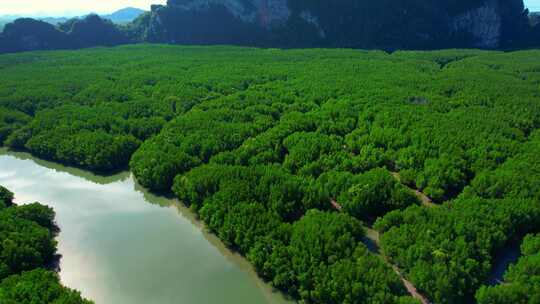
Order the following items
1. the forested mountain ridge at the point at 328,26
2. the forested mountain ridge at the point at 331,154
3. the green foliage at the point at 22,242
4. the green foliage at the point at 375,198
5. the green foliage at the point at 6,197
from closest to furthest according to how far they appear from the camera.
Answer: the forested mountain ridge at the point at 331,154
the green foliage at the point at 22,242
the green foliage at the point at 375,198
the green foliage at the point at 6,197
the forested mountain ridge at the point at 328,26

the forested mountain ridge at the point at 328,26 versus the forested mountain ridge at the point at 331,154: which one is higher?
the forested mountain ridge at the point at 328,26

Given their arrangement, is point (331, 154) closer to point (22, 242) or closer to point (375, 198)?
point (375, 198)

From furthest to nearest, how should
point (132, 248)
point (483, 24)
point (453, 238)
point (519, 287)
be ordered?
point (483, 24) < point (132, 248) < point (453, 238) < point (519, 287)

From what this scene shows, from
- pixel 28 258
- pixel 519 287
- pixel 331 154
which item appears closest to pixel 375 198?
pixel 331 154

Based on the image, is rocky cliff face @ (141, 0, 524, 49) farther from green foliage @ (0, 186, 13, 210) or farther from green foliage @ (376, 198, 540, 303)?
green foliage @ (0, 186, 13, 210)

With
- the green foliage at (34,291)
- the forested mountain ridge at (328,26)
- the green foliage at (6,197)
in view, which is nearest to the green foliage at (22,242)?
the green foliage at (34,291)

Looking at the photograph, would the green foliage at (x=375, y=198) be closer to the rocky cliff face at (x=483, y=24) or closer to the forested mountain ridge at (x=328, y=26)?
the forested mountain ridge at (x=328, y=26)

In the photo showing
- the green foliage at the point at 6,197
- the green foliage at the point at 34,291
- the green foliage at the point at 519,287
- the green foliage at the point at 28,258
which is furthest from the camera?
the green foliage at the point at 6,197
